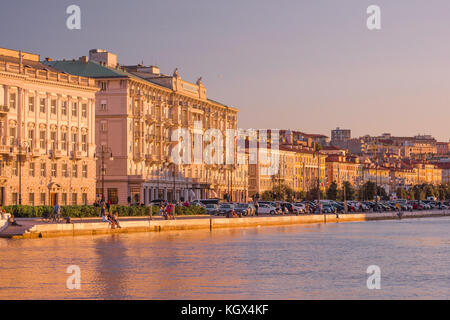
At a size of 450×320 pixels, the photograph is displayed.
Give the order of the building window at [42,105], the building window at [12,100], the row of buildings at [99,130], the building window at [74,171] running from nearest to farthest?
the building window at [12,100], the row of buildings at [99,130], the building window at [42,105], the building window at [74,171]

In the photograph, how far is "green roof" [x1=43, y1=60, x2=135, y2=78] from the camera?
111625mm

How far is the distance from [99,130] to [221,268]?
80.3 m

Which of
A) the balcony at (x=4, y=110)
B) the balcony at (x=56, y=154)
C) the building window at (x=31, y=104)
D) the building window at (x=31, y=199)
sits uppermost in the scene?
the building window at (x=31, y=104)

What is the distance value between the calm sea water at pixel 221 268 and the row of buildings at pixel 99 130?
33.3 meters

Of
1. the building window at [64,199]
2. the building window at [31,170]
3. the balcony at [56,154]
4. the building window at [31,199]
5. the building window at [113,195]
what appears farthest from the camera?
the building window at [113,195]

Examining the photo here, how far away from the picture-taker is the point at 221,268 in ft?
111

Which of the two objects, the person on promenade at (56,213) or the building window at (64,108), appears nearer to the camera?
the person on promenade at (56,213)

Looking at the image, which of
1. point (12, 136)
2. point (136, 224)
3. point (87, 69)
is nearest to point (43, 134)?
point (12, 136)

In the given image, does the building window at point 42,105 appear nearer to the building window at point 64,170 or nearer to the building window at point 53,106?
the building window at point 53,106

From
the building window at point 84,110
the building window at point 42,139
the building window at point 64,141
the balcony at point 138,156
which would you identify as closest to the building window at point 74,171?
the building window at point 64,141

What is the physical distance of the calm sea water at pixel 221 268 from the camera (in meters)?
26.4

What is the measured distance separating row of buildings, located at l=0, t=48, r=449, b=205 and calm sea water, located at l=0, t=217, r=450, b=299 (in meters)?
33.3

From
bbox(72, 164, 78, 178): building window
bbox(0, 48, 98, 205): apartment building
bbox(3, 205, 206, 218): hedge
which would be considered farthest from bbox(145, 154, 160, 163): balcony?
bbox(3, 205, 206, 218): hedge
